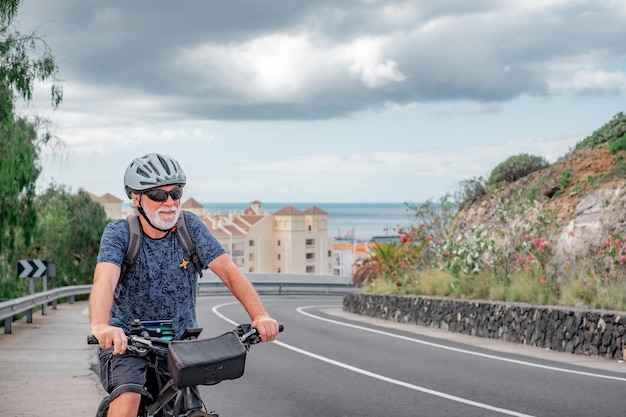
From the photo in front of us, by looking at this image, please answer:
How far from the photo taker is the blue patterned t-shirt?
16.3 ft

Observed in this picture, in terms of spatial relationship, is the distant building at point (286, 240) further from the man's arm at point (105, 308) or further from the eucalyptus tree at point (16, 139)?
the man's arm at point (105, 308)

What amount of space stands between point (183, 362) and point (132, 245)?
1.07 m

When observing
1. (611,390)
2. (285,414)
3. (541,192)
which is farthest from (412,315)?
(285,414)

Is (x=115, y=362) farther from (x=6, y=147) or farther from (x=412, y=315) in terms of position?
(x=412, y=315)

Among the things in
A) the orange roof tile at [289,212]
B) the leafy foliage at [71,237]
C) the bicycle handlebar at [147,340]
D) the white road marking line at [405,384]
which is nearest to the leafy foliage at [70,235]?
the leafy foliage at [71,237]

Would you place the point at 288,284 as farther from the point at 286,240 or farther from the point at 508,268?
the point at 286,240

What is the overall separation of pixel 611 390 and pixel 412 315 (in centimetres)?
1320

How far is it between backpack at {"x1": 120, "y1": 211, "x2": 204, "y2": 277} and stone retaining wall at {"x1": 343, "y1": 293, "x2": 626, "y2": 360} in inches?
465

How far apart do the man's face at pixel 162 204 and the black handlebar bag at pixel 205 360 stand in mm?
906

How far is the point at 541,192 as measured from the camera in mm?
31375

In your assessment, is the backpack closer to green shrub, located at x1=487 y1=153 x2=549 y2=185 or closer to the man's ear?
the man's ear


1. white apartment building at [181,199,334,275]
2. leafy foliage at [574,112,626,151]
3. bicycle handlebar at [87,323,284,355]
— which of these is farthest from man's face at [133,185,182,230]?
white apartment building at [181,199,334,275]

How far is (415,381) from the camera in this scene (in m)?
12.8

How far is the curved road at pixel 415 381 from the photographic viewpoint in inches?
416
